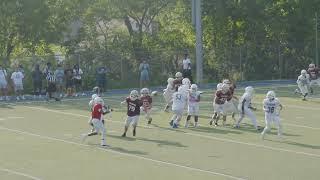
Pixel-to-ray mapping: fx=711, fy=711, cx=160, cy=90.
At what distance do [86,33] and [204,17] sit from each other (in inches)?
297

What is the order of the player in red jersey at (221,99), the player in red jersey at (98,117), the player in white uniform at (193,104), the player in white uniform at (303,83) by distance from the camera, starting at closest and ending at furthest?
the player in red jersey at (98,117), the player in white uniform at (193,104), the player in red jersey at (221,99), the player in white uniform at (303,83)

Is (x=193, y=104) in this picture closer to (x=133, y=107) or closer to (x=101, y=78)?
(x=133, y=107)

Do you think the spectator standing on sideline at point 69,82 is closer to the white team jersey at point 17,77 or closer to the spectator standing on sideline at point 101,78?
the spectator standing on sideline at point 101,78

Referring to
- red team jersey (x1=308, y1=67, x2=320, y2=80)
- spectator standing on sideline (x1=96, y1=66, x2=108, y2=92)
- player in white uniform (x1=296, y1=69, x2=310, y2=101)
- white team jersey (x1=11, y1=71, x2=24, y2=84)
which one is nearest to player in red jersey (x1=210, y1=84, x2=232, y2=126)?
player in white uniform (x1=296, y1=69, x2=310, y2=101)

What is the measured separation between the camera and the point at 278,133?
21.1 metres

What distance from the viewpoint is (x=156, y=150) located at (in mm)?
19031

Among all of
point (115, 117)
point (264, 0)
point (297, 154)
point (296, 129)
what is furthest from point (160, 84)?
point (297, 154)

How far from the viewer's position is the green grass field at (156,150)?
1595cm

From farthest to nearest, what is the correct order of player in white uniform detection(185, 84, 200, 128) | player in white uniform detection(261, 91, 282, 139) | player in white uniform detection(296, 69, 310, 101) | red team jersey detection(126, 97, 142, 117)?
player in white uniform detection(296, 69, 310, 101) < player in white uniform detection(185, 84, 200, 128) < red team jersey detection(126, 97, 142, 117) < player in white uniform detection(261, 91, 282, 139)

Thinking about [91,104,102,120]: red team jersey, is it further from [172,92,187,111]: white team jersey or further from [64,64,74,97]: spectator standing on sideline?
[64,64,74,97]: spectator standing on sideline

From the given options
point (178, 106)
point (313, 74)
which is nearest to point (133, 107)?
point (178, 106)

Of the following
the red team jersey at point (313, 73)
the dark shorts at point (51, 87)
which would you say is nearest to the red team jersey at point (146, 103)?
the dark shorts at point (51, 87)

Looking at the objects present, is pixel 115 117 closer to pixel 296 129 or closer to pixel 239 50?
pixel 296 129

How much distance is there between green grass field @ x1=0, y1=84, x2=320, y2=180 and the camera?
52.3 feet
